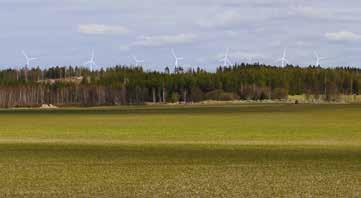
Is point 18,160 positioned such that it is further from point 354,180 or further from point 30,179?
point 354,180

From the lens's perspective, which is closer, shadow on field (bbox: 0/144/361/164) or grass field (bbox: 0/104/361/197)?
grass field (bbox: 0/104/361/197)

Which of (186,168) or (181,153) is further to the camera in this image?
(181,153)

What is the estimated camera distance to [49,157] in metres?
43.8

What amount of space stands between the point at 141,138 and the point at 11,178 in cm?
3480

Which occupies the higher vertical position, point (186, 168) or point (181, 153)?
point (181, 153)

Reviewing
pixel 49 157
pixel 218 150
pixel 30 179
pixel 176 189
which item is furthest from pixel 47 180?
pixel 218 150

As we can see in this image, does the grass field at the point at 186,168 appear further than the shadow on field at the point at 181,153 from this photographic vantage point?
No

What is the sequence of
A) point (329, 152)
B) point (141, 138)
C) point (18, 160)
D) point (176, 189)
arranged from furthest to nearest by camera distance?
1. point (141, 138)
2. point (329, 152)
3. point (18, 160)
4. point (176, 189)

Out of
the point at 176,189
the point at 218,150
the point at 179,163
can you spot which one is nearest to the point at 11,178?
the point at 176,189

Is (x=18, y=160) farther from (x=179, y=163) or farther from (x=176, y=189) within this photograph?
(x=176, y=189)

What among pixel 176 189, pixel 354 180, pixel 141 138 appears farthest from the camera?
pixel 141 138

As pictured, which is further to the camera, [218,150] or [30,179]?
[218,150]

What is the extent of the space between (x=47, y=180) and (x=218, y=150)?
65.8 feet

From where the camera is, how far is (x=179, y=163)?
128ft
